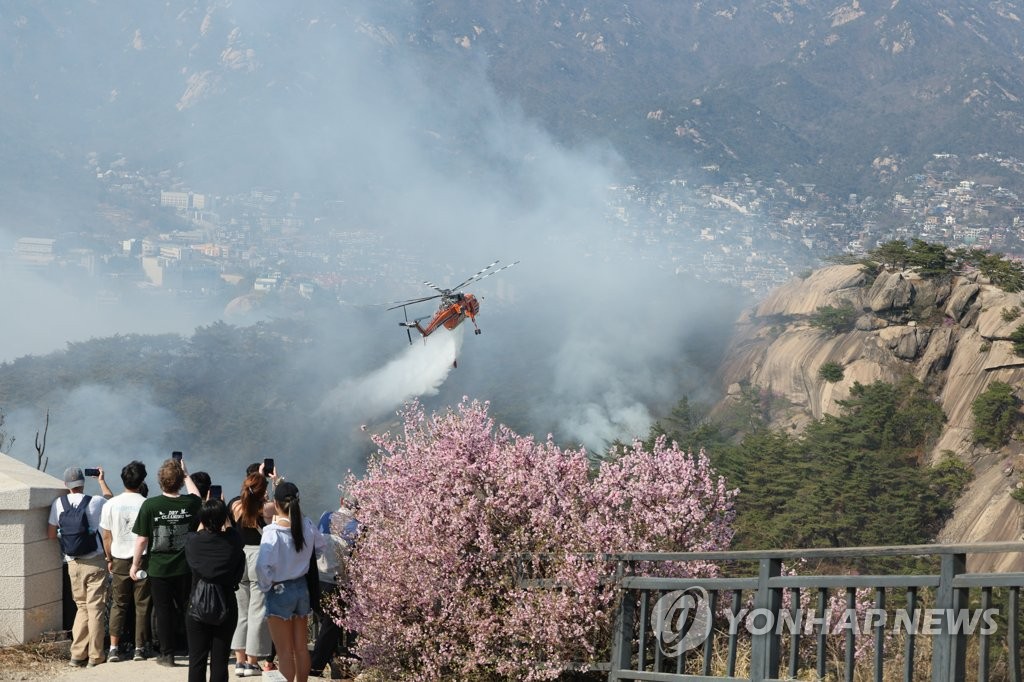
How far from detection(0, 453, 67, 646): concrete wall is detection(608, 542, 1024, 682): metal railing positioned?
5.64 meters

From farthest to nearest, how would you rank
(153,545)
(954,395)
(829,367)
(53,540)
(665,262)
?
(665,262) < (829,367) < (954,395) < (53,540) < (153,545)

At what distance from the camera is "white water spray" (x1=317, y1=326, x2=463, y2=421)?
290 feet

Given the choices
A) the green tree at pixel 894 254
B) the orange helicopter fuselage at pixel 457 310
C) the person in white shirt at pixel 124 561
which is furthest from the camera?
the green tree at pixel 894 254

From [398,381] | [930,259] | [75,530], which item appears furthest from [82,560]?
[398,381]

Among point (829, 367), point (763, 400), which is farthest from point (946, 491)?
point (763, 400)

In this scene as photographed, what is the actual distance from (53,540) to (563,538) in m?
5.13

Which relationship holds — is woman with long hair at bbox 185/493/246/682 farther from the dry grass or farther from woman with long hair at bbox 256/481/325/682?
the dry grass

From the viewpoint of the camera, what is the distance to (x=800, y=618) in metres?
8.76

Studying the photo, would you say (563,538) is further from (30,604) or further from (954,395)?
(954,395)

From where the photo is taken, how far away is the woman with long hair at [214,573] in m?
10.1

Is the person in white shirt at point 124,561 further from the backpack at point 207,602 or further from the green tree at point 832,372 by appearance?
the green tree at point 832,372

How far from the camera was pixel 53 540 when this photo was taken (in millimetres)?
12219

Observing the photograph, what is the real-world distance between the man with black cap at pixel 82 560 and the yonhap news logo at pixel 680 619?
542 cm

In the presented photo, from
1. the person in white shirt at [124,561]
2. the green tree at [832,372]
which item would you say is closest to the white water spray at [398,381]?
the green tree at [832,372]
